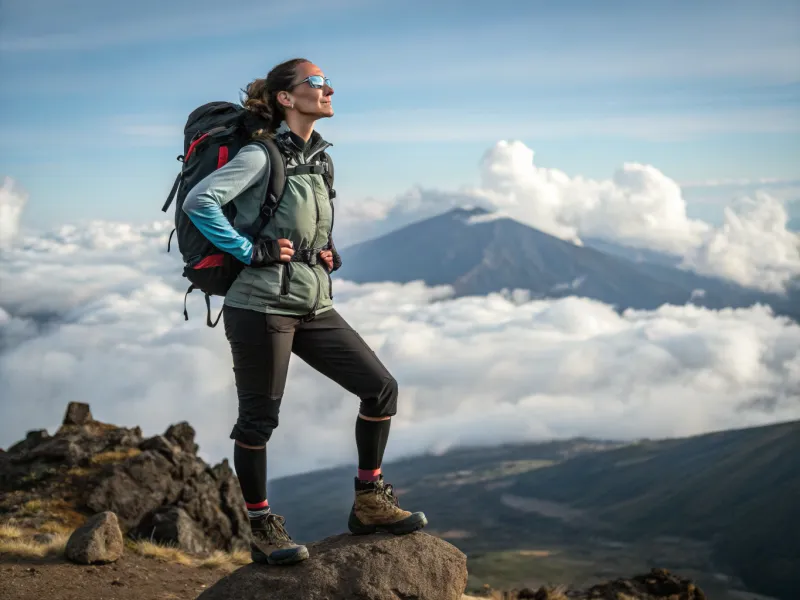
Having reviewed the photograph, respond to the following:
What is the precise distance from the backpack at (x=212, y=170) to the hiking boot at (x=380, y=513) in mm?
2327

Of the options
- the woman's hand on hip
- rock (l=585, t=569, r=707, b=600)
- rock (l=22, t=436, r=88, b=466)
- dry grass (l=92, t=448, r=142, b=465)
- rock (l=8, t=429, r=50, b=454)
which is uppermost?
the woman's hand on hip

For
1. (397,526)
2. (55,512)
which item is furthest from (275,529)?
(55,512)

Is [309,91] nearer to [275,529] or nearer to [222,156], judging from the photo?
[222,156]

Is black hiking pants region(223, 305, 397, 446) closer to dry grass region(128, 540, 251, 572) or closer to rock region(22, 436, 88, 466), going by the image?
dry grass region(128, 540, 251, 572)

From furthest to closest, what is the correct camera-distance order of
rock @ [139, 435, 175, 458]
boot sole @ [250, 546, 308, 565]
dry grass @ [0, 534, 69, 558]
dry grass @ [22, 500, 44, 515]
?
rock @ [139, 435, 175, 458], dry grass @ [22, 500, 44, 515], dry grass @ [0, 534, 69, 558], boot sole @ [250, 546, 308, 565]

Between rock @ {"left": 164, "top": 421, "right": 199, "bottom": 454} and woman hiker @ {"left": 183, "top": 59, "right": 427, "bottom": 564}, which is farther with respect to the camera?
rock @ {"left": 164, "top": 421, "right": 199, "bottom": 454}

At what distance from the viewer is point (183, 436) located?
20859 mm

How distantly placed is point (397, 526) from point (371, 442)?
1031mm

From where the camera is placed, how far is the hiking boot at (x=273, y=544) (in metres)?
7.16

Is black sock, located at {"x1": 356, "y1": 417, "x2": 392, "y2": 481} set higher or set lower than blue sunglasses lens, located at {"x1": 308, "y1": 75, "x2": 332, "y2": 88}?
lower

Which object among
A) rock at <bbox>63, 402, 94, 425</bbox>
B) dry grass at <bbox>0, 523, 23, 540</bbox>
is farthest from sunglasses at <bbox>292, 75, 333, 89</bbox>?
rock at <bbox>63, 402, 94, 425</bbox>

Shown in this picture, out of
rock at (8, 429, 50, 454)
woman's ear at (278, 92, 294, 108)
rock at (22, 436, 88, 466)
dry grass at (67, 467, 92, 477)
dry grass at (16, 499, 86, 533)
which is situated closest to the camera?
woman's ear at (278, 92, 294, 108)

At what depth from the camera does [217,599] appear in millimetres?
7234

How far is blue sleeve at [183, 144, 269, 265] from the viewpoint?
6020 mm
